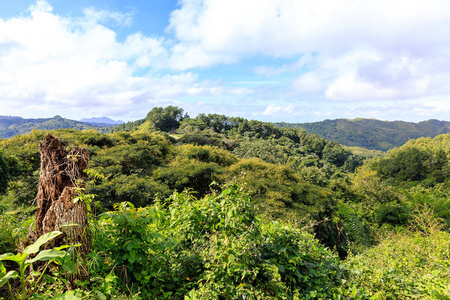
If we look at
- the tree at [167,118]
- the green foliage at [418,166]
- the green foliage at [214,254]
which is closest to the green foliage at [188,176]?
the green foliage at [214,254]

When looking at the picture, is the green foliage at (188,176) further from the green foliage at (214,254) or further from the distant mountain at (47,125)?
the distant mountain at (47,125)

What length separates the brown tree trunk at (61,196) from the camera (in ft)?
5.66

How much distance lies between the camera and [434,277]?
8.42 ft

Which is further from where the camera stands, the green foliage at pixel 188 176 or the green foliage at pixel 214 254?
the green foliage at pixel 188 176

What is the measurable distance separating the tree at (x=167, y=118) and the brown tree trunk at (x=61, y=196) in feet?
152

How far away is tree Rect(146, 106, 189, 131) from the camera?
47938 millimetres

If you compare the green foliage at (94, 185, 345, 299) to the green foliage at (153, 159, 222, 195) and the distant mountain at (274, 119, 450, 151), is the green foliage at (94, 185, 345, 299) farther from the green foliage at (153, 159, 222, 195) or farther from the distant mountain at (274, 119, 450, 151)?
the distant mountain at (274, 119, 450, 151)

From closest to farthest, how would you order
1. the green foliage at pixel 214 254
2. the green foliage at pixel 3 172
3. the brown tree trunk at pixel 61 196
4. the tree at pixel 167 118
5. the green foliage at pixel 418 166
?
1. the brown tree trunk at pixel 61 196
2. the green foliage at pixel 214 254
3. the green foliage at pixel 3 172
4. the green foliage at pixel 418 166
5. the tree at pixel 167 118

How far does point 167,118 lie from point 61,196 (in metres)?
50.4

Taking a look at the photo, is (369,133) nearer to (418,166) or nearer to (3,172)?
(418,166)

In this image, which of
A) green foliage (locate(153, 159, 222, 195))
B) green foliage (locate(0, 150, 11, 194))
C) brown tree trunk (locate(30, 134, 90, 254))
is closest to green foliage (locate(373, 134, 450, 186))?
green foliage (locate(153, 159, 222, 195))

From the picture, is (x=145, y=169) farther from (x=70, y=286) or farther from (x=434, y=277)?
(x=434, y=277)

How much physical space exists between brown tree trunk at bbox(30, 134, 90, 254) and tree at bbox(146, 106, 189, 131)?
46.3 m

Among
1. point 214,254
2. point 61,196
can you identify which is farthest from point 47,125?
point 214,254
